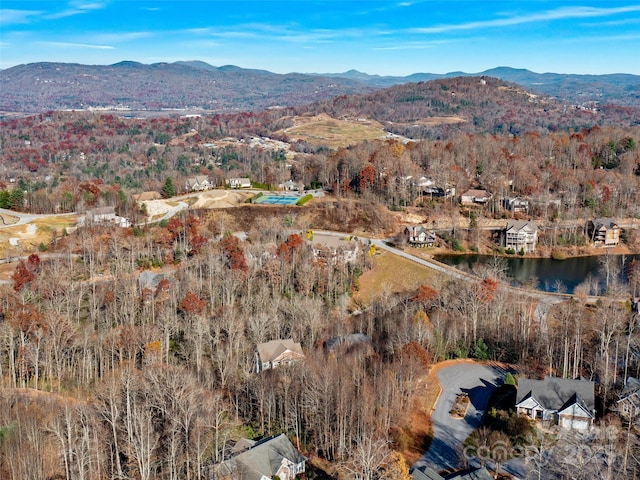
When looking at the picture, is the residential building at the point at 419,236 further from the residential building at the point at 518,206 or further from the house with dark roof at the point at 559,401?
the house with dark roof at the point at 559,401

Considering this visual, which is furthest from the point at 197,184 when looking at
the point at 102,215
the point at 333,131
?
the point at 333,131

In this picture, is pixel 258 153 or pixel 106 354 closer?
pixel 106 354

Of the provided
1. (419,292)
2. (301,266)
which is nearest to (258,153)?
(301,266)

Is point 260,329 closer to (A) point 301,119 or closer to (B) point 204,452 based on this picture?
(B) point 204,452

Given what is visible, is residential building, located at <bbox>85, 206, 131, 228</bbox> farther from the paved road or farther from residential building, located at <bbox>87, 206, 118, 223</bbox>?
the paved road

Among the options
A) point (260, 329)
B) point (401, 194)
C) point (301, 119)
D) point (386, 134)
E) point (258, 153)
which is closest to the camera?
point (260, 329)

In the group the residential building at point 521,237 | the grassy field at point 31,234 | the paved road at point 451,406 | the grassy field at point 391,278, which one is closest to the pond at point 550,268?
the residential building at point 521,237

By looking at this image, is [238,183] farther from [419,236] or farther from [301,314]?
[301,314]
